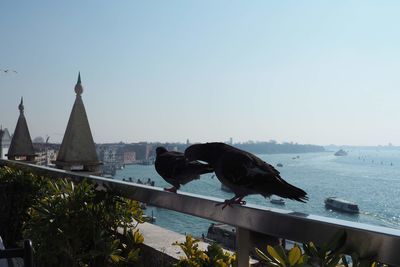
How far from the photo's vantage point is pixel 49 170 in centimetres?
514

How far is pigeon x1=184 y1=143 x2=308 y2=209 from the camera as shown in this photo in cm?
194

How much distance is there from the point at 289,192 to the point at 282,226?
0.51ft

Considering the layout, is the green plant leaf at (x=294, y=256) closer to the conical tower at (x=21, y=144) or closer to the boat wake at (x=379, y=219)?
the conical tower at (x=21, y=144)

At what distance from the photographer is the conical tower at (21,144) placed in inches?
448

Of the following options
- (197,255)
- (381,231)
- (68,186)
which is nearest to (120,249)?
(68,186)

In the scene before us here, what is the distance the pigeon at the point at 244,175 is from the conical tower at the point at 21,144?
10145 mm

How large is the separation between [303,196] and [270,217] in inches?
6.7

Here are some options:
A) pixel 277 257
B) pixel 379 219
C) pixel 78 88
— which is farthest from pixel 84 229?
pixel 379 219

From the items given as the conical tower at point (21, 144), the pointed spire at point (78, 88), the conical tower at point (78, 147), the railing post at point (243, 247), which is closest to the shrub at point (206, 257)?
the railing post at point (243, 247)

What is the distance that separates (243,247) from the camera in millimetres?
2070

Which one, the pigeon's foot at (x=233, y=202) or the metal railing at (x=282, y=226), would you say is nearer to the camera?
the metal railing at (x=282, y=226)

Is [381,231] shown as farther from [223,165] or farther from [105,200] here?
[105,200]

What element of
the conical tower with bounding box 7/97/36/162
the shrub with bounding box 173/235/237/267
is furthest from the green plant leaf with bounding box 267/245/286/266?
the conical tower with bounding box 7/97/36/162

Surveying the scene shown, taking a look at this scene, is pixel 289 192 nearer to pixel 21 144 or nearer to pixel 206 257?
pixel 206 257
